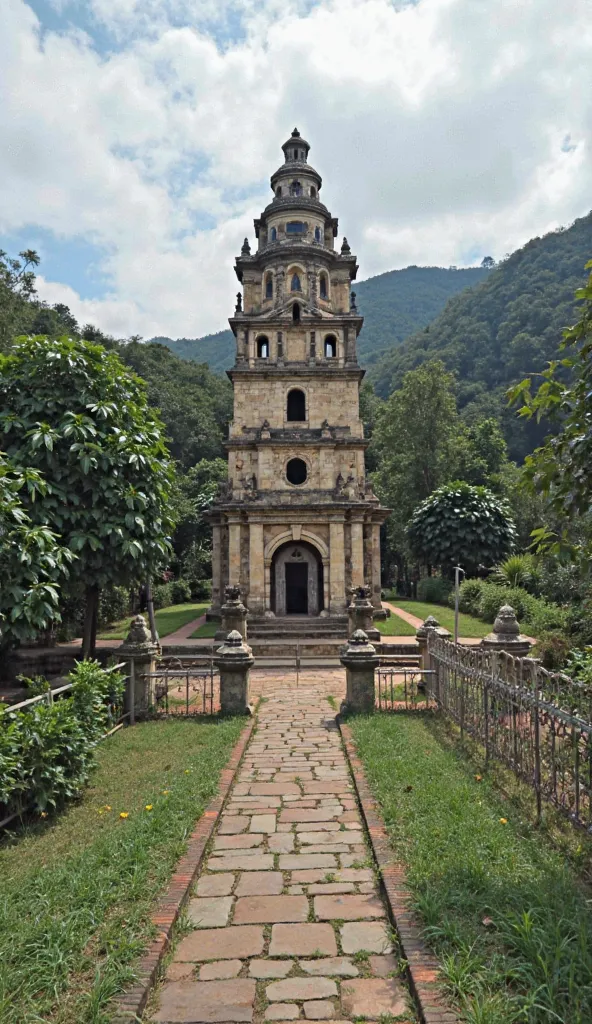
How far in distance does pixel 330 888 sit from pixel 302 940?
72 cm

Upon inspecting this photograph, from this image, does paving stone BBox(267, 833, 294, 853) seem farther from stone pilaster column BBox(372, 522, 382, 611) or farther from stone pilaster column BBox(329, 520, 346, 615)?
stone pilaster column BBox(372, 522, 382, 611)

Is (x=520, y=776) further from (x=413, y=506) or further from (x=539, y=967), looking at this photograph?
(x=413, y=506)

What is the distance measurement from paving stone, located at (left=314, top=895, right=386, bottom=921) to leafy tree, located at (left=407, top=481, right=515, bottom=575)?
25586 millimetres

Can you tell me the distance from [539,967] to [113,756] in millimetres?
5784

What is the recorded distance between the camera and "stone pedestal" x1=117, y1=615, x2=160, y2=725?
9.84 m

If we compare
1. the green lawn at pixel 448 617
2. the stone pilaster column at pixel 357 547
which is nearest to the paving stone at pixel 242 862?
the green lawn at pixel 448 617

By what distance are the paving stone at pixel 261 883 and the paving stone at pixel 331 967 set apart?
0.86 metres

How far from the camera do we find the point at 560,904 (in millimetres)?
3785

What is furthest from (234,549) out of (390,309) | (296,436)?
(390,309)

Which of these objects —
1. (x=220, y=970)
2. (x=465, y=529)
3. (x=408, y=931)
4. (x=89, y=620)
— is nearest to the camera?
(x=220, y=970)

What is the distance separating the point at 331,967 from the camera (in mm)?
3568

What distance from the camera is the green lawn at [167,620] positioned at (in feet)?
73.4

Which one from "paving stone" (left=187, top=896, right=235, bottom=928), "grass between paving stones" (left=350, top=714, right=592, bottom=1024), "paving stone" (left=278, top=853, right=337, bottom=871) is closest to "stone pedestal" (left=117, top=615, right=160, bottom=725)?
"grass between paving stones" (left=350, top=714, right=592, bottom=1024)

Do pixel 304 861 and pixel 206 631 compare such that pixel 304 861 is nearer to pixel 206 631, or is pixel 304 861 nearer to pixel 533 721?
pixel 533 721
